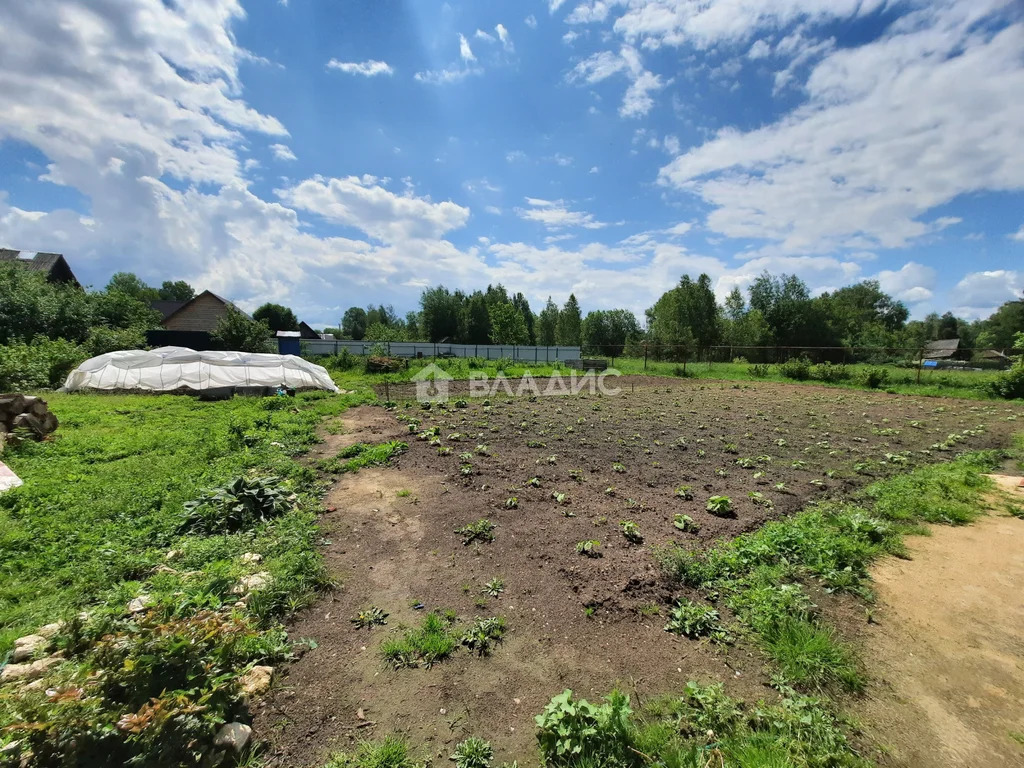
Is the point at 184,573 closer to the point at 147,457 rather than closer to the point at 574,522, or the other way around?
the point at 574,522

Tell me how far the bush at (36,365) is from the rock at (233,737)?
731 inches

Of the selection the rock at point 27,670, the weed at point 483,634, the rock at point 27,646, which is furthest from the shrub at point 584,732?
the rock at point 27,646

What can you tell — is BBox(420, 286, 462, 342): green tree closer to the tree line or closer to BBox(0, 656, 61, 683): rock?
the tree line

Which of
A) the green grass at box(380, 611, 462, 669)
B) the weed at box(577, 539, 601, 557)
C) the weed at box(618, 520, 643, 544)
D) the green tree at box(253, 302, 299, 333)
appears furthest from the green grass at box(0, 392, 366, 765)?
the green tree at box(253, 302, 299, 333)

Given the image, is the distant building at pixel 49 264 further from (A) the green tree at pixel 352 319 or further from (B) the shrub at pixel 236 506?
(A) the green tree at pixel 352 319

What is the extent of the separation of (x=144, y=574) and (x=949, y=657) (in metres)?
6.62

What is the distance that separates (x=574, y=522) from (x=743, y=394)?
15264mm

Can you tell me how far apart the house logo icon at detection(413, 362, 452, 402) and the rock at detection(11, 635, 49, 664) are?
11.4 meters

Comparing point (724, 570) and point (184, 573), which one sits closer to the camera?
point (184, 573)

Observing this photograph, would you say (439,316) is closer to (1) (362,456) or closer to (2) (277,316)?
(2) (277,316)

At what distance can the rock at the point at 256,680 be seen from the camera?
8.24 feet

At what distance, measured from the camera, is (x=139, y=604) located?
9.93ft

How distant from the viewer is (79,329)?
21.1 m

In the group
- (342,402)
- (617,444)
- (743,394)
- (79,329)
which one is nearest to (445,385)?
(342,402)
